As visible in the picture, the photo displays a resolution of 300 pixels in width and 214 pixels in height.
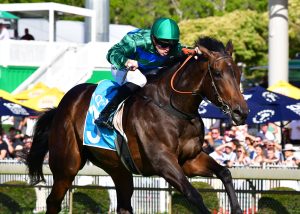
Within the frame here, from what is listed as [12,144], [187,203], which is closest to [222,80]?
[187,203]

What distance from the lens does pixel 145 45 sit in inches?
336

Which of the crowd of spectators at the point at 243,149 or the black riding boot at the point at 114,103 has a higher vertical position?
the black riding boot at the point at 114,103

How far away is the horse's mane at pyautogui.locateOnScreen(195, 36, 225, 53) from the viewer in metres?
7.98

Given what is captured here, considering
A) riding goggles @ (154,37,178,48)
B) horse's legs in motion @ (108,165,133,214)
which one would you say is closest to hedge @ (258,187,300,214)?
horse's legs in motion @ (108,165,133,214)

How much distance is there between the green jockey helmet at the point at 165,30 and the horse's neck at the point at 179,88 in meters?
0.27

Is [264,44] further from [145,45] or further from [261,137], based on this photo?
[145,45]

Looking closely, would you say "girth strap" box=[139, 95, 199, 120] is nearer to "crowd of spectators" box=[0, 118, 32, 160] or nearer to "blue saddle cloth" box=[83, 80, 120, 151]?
"blue saddle cloth" box=[83, 80, 120, 151]

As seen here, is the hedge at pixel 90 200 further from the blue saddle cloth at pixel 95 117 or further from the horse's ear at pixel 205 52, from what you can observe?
the horse's ear at pixel 205 52

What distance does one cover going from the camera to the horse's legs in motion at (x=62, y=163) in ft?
30.4

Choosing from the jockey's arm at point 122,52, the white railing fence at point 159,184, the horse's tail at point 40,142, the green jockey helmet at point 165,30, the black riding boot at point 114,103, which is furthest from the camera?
the white railing fence at point 159,184

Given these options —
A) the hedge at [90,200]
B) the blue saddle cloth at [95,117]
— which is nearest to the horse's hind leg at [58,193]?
the blue saddle cloth at [95,117]

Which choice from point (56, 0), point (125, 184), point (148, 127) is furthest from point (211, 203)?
point (56, 0)

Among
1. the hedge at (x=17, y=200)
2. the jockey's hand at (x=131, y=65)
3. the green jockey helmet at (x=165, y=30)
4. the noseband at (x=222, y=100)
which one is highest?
the green jockey helmet at (x=165, y=30)

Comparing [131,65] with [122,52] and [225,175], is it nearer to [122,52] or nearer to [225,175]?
[122,52]
